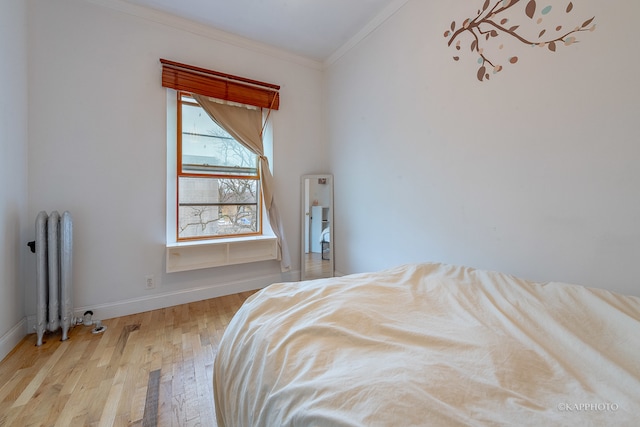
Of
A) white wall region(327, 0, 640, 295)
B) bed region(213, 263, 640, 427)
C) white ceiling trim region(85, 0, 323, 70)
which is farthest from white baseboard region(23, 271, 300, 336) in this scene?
white ceiling trim region(85, 0, 323, 70)

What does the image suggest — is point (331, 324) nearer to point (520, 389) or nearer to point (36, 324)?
point (520, 389)

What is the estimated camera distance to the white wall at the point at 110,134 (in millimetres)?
2041

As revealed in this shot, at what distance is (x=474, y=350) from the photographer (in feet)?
2.42

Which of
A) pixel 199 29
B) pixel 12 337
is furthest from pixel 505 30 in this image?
pixel 12 337

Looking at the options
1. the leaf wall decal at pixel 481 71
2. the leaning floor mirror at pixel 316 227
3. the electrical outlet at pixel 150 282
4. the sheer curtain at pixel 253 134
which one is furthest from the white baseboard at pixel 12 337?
the leaf wall decal at pixel 481 71

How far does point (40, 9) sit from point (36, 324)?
2484mm

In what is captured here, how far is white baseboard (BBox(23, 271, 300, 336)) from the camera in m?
2.23

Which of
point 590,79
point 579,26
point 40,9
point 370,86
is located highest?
point 40,9

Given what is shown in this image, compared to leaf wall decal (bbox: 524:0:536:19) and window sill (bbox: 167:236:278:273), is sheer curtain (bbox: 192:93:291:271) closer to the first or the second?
window sill (bbox: 167:236:278:273)

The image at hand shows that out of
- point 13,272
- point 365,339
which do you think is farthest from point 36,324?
point 365,339

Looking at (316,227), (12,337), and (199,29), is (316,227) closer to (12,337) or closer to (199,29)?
(199,29)

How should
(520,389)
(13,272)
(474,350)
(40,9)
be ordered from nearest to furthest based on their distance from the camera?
(520,389) → (474,350) → (13,272) → (40,9)

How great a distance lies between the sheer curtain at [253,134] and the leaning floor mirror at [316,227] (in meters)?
0.29

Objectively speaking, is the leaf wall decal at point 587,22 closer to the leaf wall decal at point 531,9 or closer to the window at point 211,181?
the leaf wall decal at point 531,9
